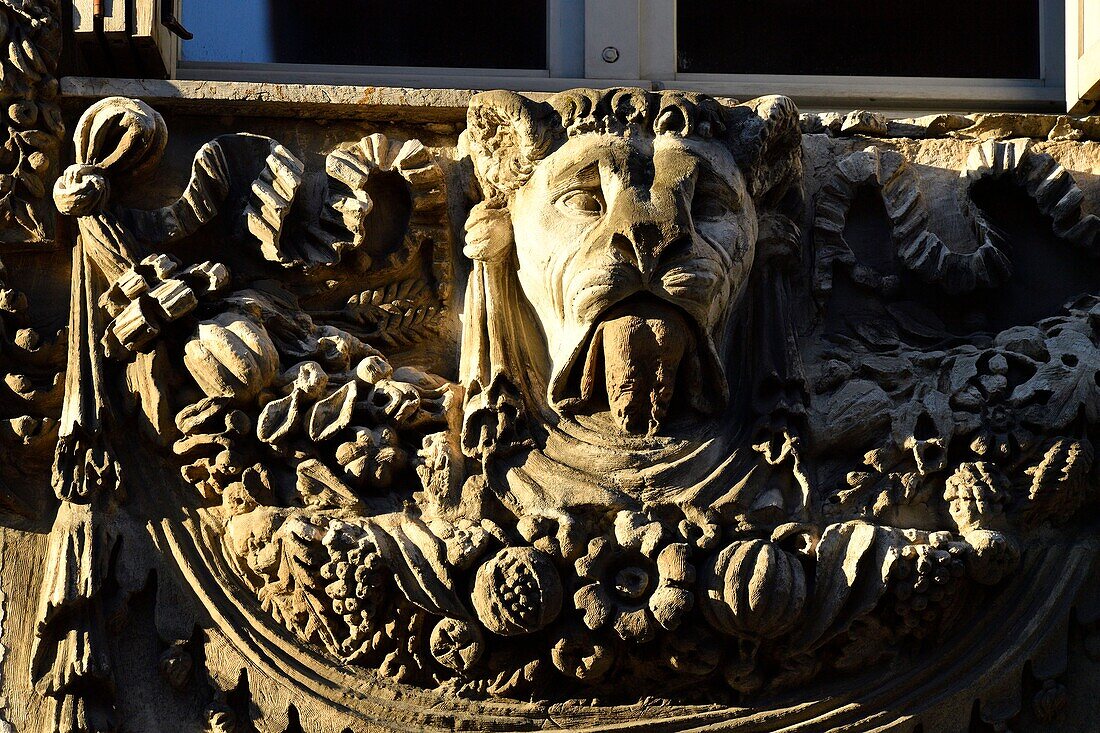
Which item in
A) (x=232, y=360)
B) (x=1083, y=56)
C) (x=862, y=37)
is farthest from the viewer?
(x=862, y=37)

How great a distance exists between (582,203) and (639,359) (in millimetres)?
416

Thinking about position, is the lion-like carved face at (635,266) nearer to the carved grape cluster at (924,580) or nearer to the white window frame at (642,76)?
the carved grape cluster at (924,580)

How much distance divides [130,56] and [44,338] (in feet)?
3.00

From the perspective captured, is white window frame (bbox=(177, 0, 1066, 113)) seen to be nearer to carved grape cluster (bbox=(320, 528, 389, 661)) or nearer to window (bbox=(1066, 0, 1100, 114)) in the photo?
window (bbox=(1066, 0, 1100, 114))

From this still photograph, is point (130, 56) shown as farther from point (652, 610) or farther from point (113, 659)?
point (652, 610)

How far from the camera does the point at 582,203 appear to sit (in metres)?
4.64

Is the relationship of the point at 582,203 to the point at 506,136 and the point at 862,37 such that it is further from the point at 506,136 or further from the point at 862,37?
the point at 862,37

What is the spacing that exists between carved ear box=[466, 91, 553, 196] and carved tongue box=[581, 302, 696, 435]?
0.49 metres

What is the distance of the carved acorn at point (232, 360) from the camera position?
4602mm

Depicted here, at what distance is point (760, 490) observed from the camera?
4.59m

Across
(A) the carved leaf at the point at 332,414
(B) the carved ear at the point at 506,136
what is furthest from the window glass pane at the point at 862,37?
(A) the carved leaf at the point at 332,414

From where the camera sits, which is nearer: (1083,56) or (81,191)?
(81,191)

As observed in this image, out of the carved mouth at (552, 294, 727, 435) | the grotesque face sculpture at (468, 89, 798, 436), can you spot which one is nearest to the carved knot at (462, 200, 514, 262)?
the grotesque face sculpture at (468, 89, 798, 436)

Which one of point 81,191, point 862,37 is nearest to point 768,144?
point 862,37
